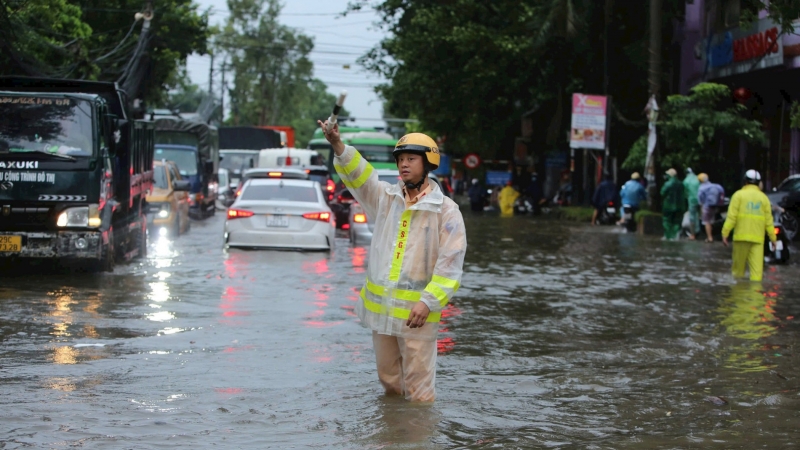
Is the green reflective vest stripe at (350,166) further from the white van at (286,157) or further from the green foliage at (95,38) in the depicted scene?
the white van at (286,157)

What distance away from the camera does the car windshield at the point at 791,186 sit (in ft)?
87.5

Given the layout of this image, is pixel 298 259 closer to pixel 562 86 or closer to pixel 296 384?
pixel 296 384

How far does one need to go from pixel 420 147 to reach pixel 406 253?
1.98 feet

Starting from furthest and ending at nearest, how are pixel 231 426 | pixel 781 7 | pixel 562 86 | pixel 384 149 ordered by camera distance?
pixel 562 86, pixel 384 149, pixel 781 7, pixel 231 426

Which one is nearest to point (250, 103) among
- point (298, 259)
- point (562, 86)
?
point (562, 86)

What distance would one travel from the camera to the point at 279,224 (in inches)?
712

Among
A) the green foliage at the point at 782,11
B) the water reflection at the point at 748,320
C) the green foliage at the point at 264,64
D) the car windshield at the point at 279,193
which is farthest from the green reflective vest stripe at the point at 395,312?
the green foliage at the point at 264,64

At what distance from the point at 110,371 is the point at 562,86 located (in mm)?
34292

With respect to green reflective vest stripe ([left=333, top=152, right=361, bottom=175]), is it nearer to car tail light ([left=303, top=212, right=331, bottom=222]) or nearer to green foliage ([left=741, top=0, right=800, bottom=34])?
green foliage ([left=741, top=0, right=800, bottom=34])

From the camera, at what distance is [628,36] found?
1553 inches

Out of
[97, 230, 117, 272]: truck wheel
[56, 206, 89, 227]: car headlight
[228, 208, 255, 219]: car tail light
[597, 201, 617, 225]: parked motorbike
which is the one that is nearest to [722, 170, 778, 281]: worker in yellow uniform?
[228, 208, 255, 219]: car tail light

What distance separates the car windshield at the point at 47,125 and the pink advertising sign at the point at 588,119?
77.3 feet

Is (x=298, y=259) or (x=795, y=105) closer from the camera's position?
(x=795, y=105)

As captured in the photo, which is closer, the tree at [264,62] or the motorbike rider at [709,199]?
the motorbike rider at [709,199]
